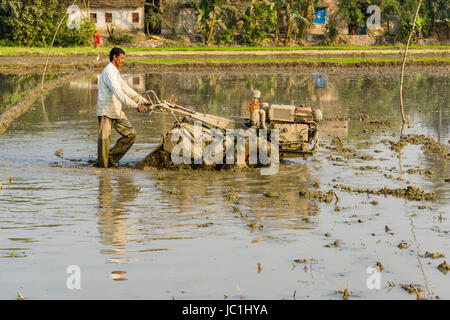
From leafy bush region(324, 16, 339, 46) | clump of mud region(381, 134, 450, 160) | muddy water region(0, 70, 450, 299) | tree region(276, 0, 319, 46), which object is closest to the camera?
muddy water region(0, 70, 450, 299)

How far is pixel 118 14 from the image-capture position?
47.2m

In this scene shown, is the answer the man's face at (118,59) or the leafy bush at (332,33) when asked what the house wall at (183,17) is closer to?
the leafy bush at (332,33)

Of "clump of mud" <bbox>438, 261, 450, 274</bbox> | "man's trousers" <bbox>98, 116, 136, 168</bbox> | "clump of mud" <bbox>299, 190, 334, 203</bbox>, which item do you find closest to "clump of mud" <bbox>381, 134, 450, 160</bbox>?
"clump of mud" <bbox>299, 190, 334, 203</bbox>

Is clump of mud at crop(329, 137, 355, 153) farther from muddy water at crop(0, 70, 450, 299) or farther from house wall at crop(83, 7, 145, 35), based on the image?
house wall at crop(83, 7, 145, 35)

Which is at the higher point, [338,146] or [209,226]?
[338,146]

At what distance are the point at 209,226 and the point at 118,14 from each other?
133 ft

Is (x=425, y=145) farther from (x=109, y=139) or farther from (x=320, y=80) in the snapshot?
(x=320, y=80)

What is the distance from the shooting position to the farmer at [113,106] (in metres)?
11.0

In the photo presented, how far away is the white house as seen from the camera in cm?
4678

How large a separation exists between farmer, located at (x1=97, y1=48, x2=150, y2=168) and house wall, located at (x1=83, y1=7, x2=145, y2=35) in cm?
3623

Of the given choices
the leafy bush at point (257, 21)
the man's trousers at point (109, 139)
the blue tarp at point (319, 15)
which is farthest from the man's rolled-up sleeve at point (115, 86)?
A: the blue tarp at point (319, 15)

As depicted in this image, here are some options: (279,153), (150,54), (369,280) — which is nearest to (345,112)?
(279,153)

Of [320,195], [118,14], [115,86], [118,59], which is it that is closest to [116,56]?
[118,59]

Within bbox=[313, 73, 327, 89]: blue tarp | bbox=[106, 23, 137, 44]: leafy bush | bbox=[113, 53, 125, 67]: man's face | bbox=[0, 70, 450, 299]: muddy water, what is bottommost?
Answer: bbox=[0, 70, 450, 299]: muddy water
